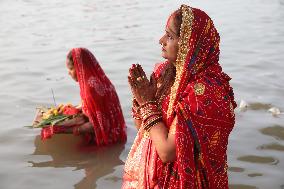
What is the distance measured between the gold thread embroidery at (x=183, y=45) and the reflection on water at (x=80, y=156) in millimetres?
2628

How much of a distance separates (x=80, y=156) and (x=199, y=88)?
3288 millimetres

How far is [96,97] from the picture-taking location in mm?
5406

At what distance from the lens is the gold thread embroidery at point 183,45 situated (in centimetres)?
271

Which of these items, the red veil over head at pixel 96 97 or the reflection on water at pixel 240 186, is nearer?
the reflection on water at pixel 240 186

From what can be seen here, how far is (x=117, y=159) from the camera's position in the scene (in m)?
5.64

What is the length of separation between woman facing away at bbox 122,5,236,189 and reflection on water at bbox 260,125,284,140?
11.1ft

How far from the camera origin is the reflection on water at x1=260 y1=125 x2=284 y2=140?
20.0 feet

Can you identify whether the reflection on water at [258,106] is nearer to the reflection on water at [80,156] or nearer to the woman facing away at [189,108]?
the reflection on water at [80,156]

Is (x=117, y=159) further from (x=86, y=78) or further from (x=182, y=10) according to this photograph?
(x=182, y=10)

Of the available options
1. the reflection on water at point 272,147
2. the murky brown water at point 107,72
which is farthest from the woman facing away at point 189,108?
the reflection on water at point 272,147

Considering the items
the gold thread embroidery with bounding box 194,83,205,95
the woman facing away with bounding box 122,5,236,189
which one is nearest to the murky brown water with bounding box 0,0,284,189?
the woman facing away with bounding box 122,5,236,189

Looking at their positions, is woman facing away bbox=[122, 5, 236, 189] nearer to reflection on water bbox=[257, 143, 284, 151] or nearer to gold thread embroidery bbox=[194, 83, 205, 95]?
gold thread embroidery bbox=[194, 83, 205, 95]

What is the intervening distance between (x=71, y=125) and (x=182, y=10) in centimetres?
308

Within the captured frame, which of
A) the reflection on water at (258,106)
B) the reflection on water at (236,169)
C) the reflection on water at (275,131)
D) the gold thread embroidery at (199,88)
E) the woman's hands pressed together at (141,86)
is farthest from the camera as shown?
the reflection on water at (258,106)
